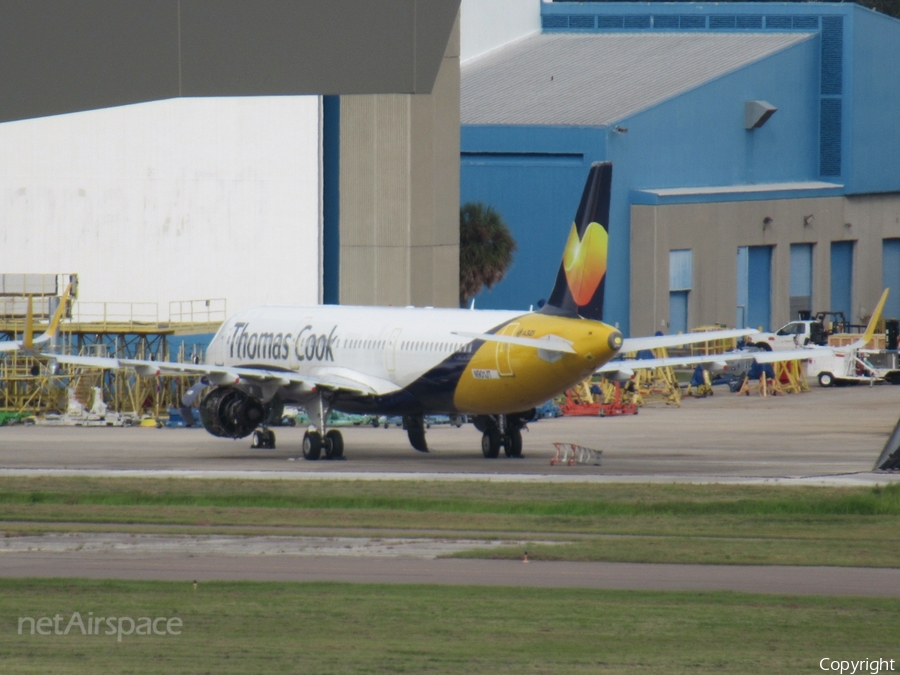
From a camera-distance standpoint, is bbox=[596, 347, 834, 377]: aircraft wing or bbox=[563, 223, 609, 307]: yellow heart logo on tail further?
bbox=[596, 347, 834, 377]: aircraft wing

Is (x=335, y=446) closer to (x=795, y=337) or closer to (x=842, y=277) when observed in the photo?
(x=795, y=337)

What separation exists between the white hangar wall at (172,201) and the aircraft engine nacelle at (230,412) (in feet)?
80.6

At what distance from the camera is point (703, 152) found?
81.6 m

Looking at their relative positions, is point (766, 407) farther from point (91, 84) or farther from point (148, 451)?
point (91, 84)

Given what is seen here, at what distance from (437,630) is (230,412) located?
23743 millimetres

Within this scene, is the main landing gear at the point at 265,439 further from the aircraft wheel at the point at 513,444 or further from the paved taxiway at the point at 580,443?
the aircraft wheel at the point at 513,444

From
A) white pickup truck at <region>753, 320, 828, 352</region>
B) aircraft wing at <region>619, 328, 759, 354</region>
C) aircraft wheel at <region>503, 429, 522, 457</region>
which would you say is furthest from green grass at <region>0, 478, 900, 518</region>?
white pickup truck at <region>753, 320, 828, 352</region>

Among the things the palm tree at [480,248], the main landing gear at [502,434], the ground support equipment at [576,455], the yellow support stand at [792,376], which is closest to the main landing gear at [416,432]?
the main landing gear at [502,434]

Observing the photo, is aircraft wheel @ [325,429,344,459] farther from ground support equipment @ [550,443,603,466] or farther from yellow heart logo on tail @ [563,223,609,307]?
yellow heart logo on tail @ [563,223,609,307]

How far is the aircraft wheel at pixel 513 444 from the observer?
3575cm

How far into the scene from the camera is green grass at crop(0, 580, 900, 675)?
10.6 meters

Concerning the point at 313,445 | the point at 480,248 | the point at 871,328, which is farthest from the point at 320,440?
the point at 480,248

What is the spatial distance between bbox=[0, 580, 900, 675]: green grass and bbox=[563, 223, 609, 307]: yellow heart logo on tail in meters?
17.0

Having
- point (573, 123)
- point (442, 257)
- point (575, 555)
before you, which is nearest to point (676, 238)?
point (573, 123)
